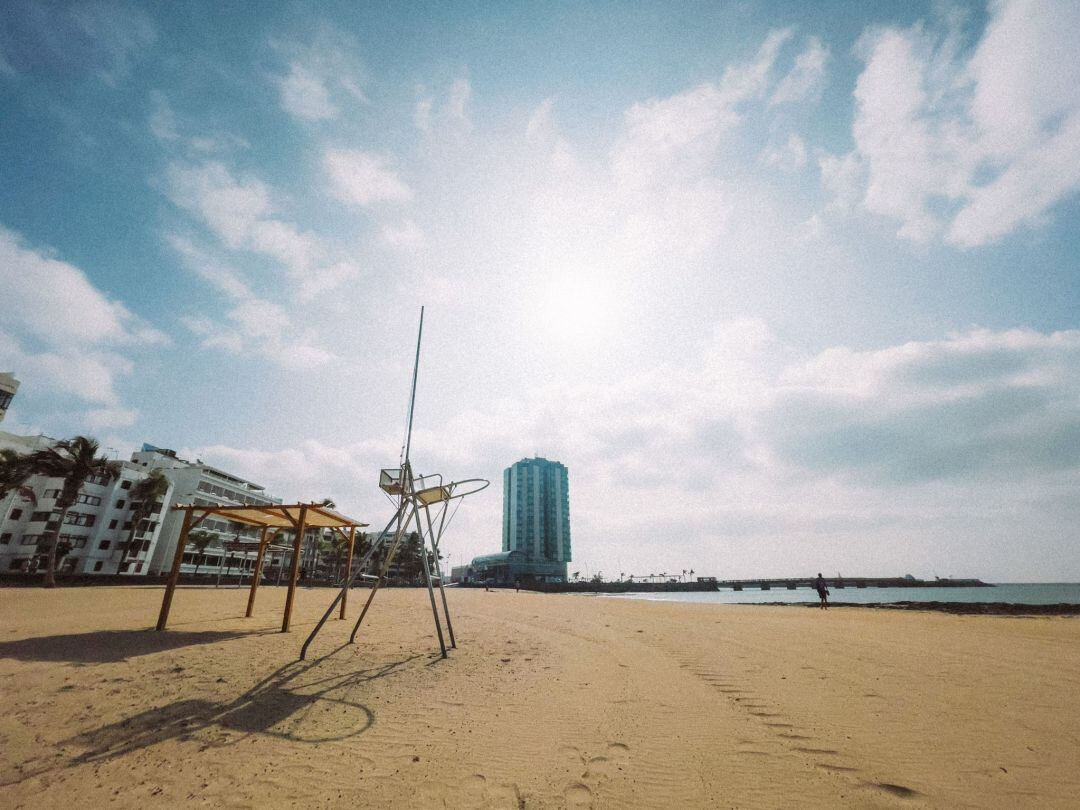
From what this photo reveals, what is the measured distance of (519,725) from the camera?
20.2ft

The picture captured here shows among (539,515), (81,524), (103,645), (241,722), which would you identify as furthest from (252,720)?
(539,515)

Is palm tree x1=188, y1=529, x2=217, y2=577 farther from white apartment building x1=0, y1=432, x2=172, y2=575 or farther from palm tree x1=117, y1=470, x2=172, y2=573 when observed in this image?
palm tree x1=117, y1=470, x2=172, y2=573

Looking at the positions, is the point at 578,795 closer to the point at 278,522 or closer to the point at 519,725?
the point at 519,725

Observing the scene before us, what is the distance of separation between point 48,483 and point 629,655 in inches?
3116

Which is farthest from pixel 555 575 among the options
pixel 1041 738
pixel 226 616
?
pixel 1041 738

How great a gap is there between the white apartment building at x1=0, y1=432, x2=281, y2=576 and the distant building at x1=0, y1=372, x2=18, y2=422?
255 inches

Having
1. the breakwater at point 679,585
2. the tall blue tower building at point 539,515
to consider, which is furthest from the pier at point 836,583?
the tall blue tower building at point 539,515

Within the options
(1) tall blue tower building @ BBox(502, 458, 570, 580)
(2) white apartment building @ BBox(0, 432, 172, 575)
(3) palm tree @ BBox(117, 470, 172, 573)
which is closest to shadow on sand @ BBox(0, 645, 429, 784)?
(3) palm tree @ BBox(117, 470, 172, 573)

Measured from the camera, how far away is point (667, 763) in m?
5.12

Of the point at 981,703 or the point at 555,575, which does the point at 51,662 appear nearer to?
the point at 981,703

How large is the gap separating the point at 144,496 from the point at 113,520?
39.5 ft

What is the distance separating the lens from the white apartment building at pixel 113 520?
52206 mm

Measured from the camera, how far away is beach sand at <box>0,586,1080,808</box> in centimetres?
454

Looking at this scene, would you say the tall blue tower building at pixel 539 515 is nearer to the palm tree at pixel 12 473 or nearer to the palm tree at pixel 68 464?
the palm tree at pixel 68 464
